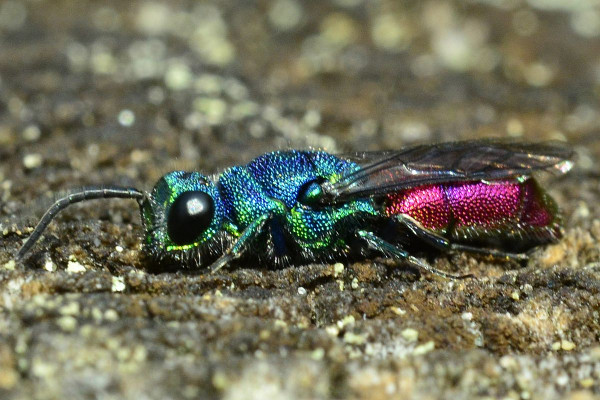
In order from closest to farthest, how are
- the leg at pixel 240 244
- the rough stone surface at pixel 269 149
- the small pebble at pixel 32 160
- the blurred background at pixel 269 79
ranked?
the rough stone surface at pixel 269 149
the leg at pixel 240 244
the small pebble at pixel 32 160
the blurred background at pixel 269 79

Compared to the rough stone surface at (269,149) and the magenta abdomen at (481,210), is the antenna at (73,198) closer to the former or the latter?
the rough stone surface at (269,149)

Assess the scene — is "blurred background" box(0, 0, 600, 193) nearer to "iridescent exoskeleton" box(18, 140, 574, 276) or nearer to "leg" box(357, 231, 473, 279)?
"iridescent exoskeleton" box(18, 140, 574, 276)

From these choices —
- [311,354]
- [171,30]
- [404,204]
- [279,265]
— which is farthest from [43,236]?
[171,30]

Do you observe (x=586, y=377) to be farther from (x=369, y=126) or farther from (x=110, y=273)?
(x=369, y=126)

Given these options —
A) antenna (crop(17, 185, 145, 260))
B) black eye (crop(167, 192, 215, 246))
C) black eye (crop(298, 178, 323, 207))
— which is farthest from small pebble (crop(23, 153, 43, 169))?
black eye (crop(298, 178, 323, 207))

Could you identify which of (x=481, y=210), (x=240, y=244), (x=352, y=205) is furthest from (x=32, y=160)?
(x=481, y=210)

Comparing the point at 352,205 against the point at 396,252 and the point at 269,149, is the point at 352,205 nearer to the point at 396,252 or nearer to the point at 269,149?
the point at 396,252

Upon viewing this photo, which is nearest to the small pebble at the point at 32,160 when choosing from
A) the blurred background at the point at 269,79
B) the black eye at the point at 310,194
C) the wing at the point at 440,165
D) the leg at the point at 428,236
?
the blurred background at the point at 269,79
